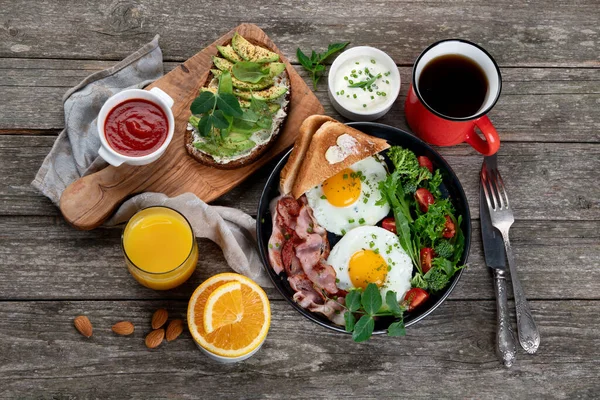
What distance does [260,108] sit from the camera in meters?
2.94

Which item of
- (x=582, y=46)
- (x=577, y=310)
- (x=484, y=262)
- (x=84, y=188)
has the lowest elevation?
(x=577, y=310)

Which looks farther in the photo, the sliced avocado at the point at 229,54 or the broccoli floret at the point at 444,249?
the sliced avocado at the point at 229,54

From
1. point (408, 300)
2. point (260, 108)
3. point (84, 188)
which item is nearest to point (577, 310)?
point (408, 300)

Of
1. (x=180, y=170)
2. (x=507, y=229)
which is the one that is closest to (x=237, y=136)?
(x=180, y=170)

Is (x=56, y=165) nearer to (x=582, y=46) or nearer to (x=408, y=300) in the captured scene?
(x=408, y=300)

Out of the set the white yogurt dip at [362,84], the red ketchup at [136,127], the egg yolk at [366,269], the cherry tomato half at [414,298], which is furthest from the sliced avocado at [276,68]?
the cherry tomato half at [414,298]

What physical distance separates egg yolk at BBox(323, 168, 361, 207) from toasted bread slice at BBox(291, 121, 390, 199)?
0.23 feet

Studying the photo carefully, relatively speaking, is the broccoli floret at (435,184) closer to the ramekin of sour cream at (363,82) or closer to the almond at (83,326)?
the ramekin of sour cream at (363,82)

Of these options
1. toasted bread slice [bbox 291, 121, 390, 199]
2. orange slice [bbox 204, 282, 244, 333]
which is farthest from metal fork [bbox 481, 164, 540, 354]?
orange slice [bbox 204, 282, 244, 333]

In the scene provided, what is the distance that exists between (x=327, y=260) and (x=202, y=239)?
2.11 feet

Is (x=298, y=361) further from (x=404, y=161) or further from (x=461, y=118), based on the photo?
(x=461, y=118)

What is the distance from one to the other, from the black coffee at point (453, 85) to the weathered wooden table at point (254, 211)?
269 mm

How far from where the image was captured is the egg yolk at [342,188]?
9.78ft

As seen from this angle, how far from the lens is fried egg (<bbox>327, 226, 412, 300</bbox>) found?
2.95 metres
